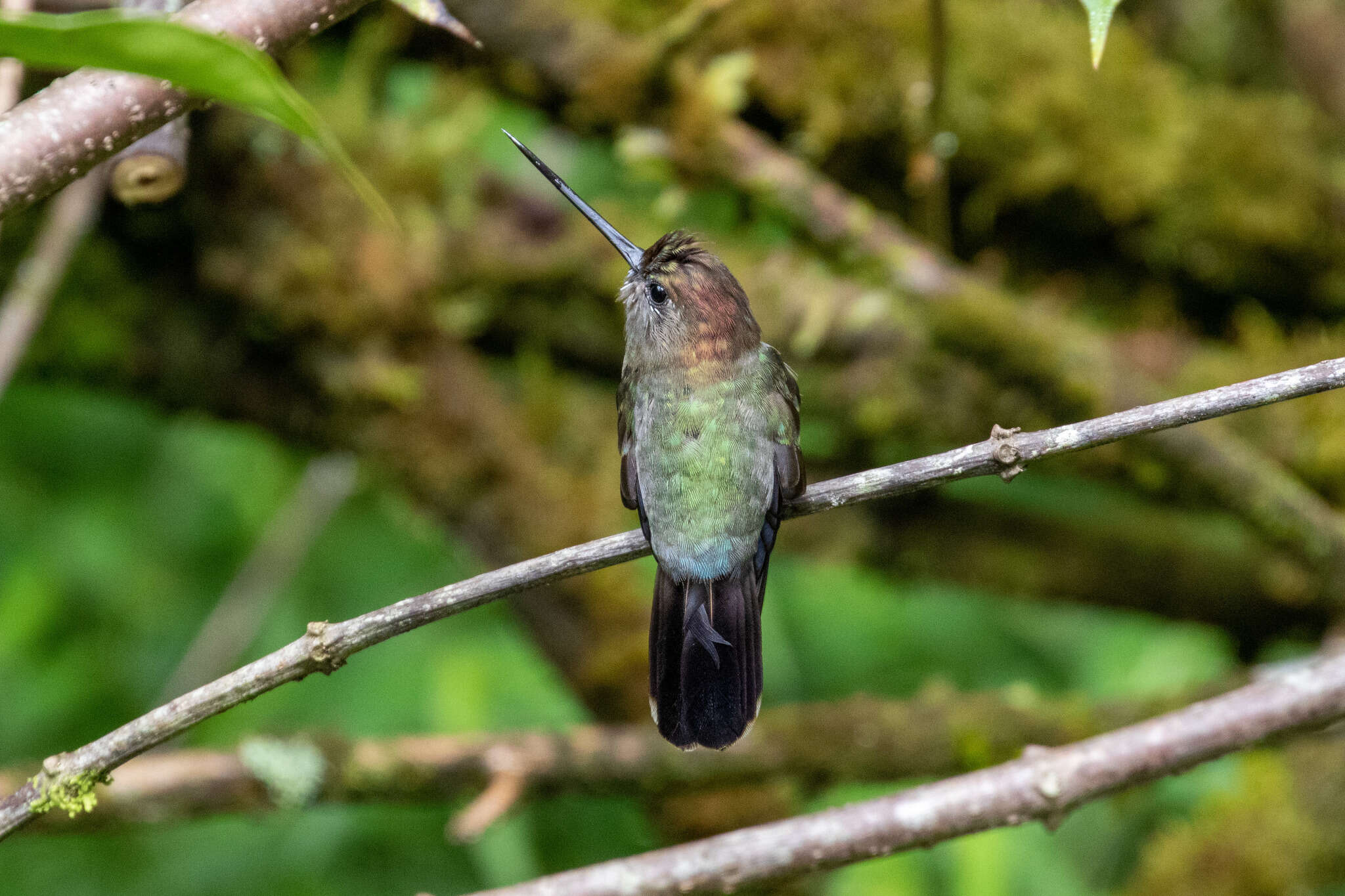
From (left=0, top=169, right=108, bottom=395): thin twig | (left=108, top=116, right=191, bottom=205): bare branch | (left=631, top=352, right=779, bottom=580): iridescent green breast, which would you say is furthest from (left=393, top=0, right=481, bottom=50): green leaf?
(left=0, top=169, right=108, bottom=395): thin twig

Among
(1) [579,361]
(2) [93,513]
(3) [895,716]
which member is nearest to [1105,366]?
(3) [895,716]

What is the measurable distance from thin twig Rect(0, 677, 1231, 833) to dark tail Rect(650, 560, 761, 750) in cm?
77

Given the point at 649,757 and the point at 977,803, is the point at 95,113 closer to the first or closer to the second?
the point at 977,803

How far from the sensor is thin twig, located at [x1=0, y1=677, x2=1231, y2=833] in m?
2.19

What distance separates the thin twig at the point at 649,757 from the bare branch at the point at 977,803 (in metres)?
0.68

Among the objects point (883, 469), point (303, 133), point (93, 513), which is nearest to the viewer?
point (303, 133)

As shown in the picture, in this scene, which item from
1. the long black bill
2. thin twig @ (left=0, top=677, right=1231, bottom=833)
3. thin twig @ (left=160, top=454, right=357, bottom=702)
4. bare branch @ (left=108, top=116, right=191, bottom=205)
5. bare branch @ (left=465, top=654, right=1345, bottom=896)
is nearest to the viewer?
bare branch @ (left=108, top=116, right=191, bottom=205)

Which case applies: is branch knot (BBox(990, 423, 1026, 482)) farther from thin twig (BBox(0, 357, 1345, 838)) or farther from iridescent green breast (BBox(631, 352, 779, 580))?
iridescent green breast (BBox(631, 352, 779, 580))

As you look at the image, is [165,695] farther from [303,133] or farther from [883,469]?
[303,133]

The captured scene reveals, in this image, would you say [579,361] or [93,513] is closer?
[579,361]

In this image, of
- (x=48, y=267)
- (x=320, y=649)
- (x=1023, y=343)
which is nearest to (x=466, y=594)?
(x=320, y=649)

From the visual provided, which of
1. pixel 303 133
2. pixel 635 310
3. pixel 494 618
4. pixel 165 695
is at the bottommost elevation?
pixel 494 618

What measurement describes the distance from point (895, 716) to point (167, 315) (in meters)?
1.96

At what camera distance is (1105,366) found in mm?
2816
